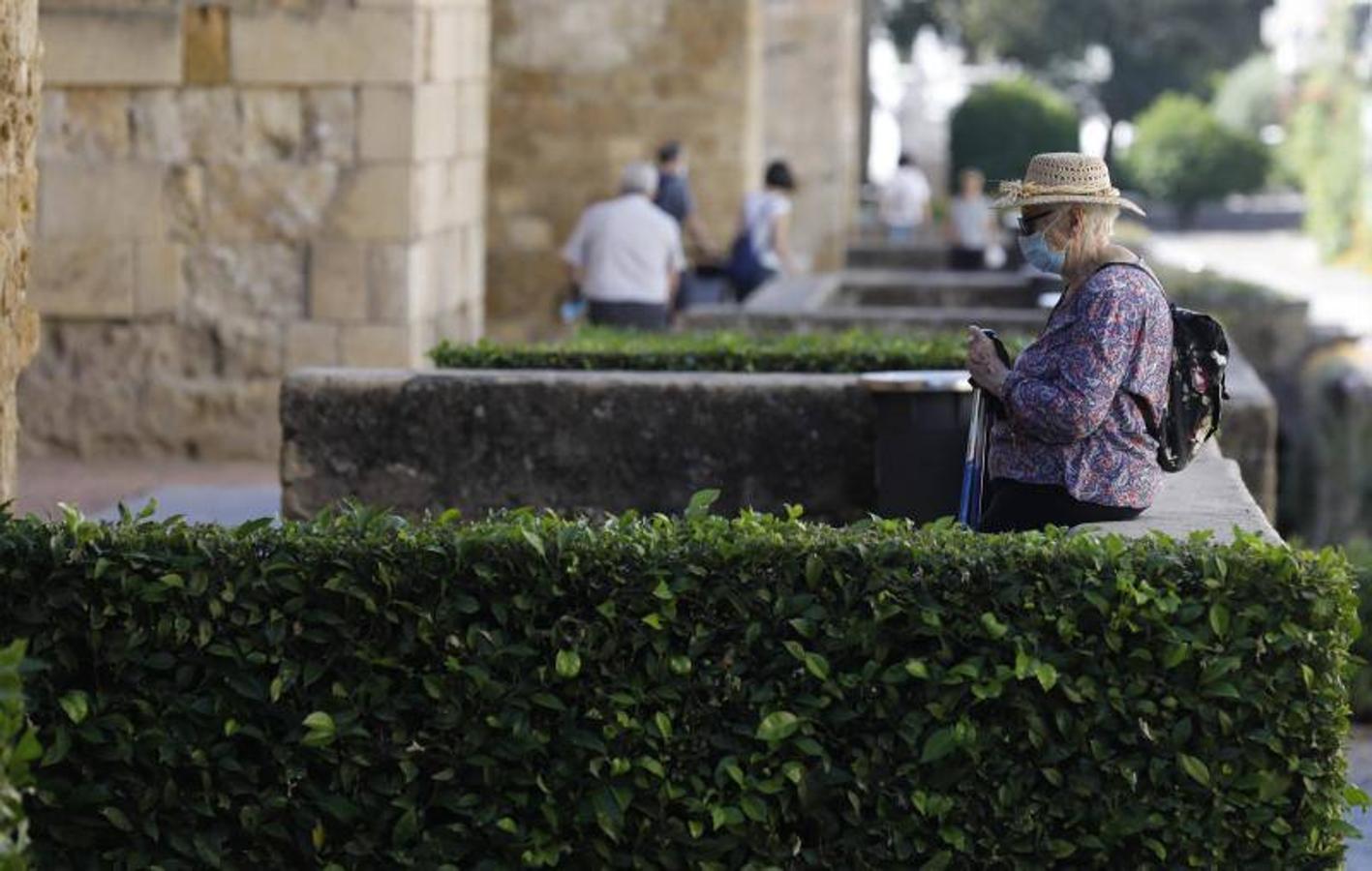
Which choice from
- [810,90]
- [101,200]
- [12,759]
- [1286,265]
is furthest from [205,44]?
[1286,265]

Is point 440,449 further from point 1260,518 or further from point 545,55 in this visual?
point 545,55

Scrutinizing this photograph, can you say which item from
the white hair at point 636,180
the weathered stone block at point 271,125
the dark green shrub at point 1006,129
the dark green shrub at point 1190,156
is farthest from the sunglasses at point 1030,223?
the dark green shrub at point 1190,156

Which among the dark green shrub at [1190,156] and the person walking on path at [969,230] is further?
the dark green shrub at [1190,156]

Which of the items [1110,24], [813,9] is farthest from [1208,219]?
[813,9]

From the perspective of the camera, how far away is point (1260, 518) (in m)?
5.48

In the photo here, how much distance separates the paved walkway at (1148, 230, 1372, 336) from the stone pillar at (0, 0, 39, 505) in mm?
26393

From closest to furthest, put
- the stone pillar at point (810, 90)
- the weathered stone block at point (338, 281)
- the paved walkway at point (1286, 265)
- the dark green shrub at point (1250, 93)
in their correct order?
the weathered stone block at point (338, 281) → the stone pillar at point (810, 90) → the paved walkway at point (1286, 265) → the dark green shrub at point (1250, 93)

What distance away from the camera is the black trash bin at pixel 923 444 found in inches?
280

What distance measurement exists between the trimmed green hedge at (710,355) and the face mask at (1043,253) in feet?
8.52

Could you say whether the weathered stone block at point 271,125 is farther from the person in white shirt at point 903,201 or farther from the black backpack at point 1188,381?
the person in white shirt at point 903,201

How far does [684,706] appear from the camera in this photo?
4.57 metres

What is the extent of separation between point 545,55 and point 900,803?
48.5 ft

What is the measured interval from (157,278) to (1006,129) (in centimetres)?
4159

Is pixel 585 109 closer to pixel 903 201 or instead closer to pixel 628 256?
pixel 628 256
